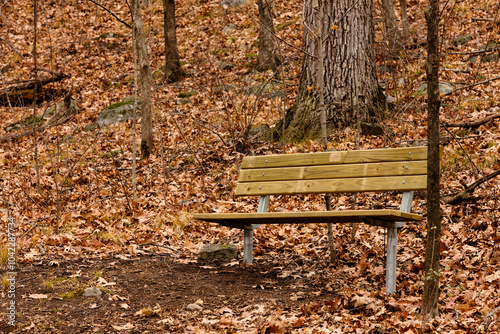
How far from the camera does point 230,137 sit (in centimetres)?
871

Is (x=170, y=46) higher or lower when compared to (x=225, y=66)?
higher

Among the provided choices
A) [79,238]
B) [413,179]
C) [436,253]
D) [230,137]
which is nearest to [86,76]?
[230,137]

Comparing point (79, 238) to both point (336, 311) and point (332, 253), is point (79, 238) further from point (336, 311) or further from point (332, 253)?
point (336, 311)

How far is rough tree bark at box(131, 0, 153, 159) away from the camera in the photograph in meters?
7.75

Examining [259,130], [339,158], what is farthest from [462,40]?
[339,158]

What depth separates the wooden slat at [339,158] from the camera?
13.8 feet

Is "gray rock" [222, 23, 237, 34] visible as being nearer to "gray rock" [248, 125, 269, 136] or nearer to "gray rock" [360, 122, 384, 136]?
"gray rock" [248, 125, 269, 136]

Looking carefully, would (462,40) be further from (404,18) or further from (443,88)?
(443,88)

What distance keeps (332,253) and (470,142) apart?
2.50 meters

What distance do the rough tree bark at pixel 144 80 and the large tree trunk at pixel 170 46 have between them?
389cm

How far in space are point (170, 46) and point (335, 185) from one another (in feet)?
31.3

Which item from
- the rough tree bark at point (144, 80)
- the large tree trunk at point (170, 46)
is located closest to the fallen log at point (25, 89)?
the large tree trunk at point (170, 46)

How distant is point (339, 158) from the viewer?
458 cm

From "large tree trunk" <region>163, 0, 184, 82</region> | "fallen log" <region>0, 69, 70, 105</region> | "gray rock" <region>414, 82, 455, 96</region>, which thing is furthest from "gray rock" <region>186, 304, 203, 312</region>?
"fallen log" <region>0, 69, 70, 105</region>
